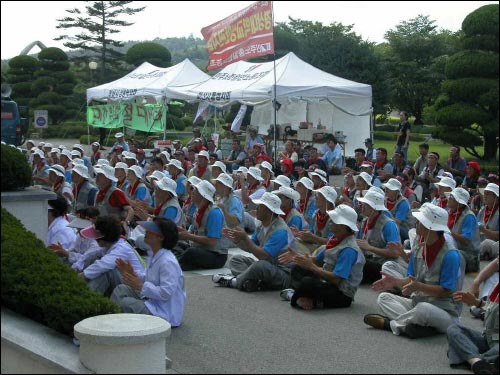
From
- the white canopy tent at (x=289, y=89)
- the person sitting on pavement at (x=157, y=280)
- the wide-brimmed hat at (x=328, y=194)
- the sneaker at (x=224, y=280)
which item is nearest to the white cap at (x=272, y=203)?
the wide-brimmed hat at (x=328, y=194)

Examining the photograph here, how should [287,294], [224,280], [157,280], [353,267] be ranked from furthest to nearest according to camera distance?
1. [224,280]
2. [287,294]
3. [353,267]
4. [157,280]

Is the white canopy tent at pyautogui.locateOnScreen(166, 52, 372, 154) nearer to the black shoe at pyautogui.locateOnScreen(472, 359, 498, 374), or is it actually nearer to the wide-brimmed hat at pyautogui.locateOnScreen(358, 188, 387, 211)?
the wide-brimmed hat at pyautogui.locateOnScreen(358, 188, 387, 211)

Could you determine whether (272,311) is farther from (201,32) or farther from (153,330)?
(201,32)

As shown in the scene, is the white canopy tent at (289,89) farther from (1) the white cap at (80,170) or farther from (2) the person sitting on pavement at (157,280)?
(2) the person sitting on pavement at (157,280)

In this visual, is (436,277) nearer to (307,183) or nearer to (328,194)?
(328,194)

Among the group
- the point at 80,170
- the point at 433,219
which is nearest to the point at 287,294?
the point at 433,219

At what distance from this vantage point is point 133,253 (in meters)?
7.48

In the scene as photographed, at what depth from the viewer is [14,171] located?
8031 mm

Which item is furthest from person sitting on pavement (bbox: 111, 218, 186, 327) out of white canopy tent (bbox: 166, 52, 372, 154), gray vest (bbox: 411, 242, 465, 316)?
white canopy tent (bbox: 166, 52, 372, 154)

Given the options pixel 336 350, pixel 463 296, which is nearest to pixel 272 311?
pixel 336 350

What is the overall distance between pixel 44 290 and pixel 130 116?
876 inches

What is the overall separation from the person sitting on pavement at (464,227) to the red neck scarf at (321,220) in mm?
1730

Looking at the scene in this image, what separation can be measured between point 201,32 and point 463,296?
19050 millimetres

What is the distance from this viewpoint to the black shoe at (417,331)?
23.4ft
